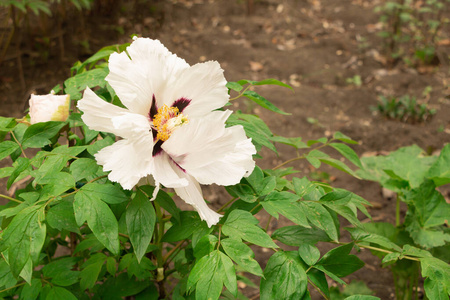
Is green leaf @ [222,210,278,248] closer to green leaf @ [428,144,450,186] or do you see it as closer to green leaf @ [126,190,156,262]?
green leaf @ [126,190,156,262]

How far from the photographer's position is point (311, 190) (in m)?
1.38

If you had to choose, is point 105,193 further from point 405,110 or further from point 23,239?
point 405,110

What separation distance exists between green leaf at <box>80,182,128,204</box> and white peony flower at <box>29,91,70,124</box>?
0.31 m

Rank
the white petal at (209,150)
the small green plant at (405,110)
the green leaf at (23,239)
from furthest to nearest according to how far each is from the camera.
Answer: the small green plant at (405,110) < the white petal at (209,150) < the green leaf at (23,239)

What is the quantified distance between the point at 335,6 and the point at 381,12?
20.4 inches

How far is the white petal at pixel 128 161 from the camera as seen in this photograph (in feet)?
3.63

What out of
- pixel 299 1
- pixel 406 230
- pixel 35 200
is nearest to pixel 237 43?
pixel 299 1

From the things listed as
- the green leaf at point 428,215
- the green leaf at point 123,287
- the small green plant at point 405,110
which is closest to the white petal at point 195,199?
the green leaf at point 123,287

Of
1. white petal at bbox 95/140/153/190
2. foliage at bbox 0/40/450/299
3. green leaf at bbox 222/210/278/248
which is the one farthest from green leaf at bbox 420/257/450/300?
white petal at bbox 95/140/153/190

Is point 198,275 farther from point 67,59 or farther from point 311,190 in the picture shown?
point 67,59

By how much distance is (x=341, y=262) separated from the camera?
1301 mm

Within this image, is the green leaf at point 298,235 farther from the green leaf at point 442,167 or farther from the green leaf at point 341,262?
the green leaf at point 442,167

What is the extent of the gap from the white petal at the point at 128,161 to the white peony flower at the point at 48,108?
332mm

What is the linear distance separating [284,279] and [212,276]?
19 cm
